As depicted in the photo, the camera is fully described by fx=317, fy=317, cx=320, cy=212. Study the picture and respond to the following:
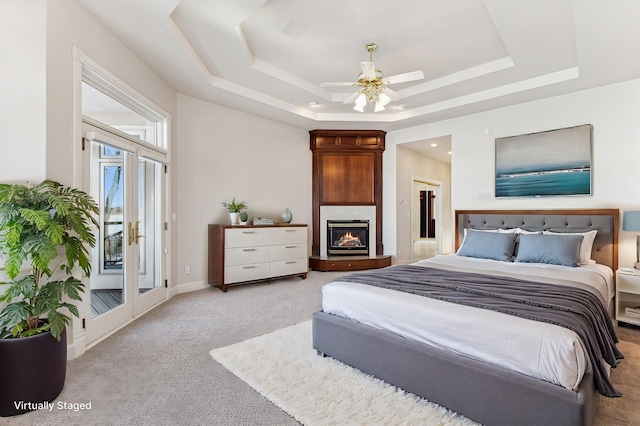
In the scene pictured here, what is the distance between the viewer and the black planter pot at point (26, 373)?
178 cm

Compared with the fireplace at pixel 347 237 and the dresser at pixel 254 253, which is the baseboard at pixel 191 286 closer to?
the dresser at pixel 254 253

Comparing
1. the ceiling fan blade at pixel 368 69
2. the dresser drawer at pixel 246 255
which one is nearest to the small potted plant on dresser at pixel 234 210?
the dresser drawer at pixel 246 255

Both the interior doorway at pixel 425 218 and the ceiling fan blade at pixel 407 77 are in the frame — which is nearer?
the ceiling fan blade at pixel 407 77

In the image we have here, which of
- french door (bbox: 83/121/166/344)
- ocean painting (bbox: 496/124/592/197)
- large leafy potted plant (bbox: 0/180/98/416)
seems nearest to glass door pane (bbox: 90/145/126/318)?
french door (bbox: 83/121/166/344)

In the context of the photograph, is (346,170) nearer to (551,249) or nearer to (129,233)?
(551,249)

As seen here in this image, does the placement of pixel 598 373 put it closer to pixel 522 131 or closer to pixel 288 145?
pixel 522 131

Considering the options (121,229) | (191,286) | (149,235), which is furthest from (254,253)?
(121,229)

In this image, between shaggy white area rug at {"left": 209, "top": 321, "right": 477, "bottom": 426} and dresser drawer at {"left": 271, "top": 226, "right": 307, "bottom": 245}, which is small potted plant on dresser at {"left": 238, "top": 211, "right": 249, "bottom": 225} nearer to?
dresser drawer at {"left": 271, "top": 226, "right": 307, "bottom": 245}

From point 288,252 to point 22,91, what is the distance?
374cm

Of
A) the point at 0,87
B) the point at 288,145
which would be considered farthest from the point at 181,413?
the point at 288,145

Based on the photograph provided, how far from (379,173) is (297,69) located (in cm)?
293

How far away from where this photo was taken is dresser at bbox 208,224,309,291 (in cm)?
455

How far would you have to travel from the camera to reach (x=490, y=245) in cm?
386

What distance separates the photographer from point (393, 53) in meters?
3.72
